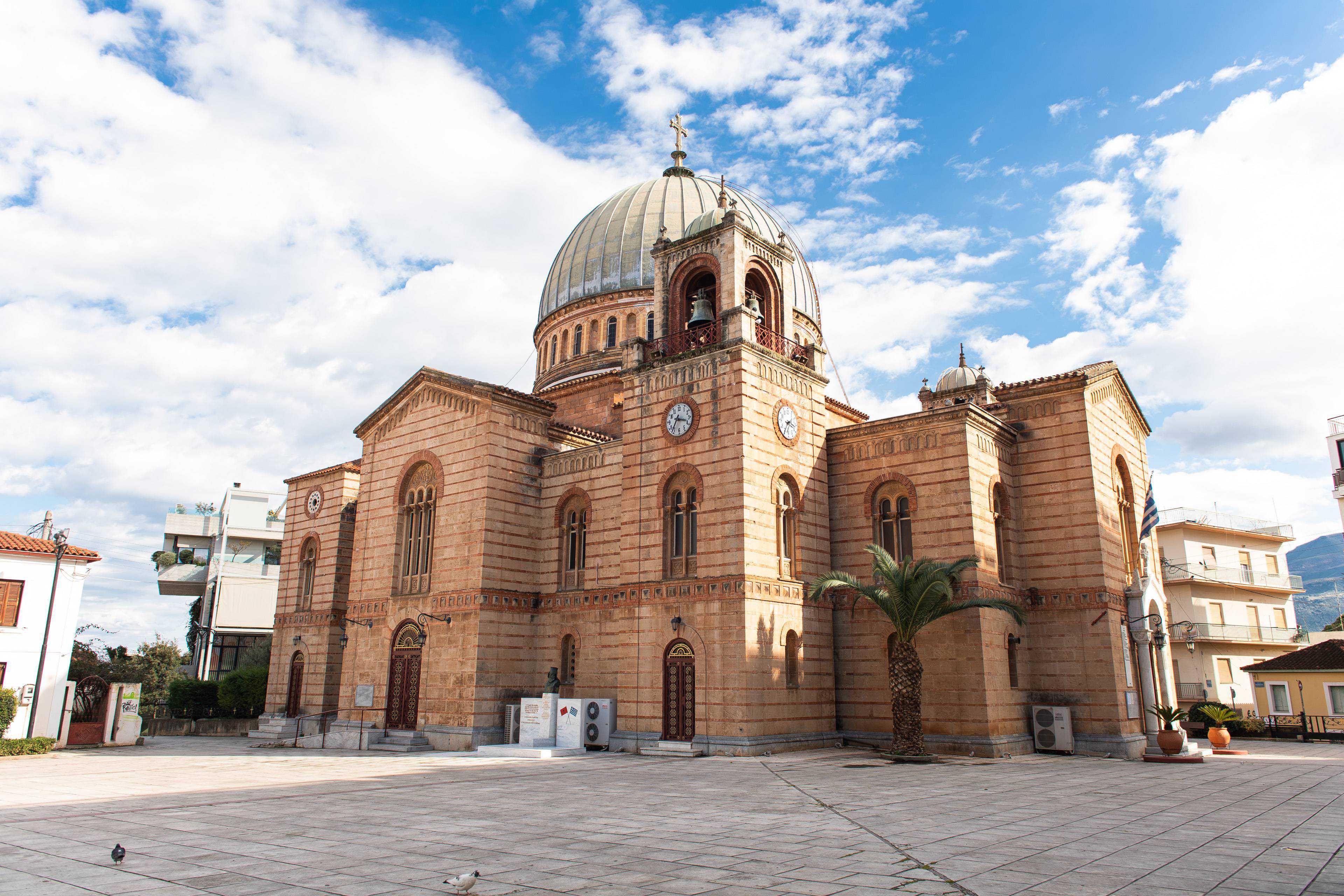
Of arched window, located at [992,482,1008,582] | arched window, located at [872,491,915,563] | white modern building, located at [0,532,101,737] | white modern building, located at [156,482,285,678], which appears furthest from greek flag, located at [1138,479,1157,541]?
white modern building, located at [156,482,285,678]

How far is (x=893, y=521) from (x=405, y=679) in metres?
16.0

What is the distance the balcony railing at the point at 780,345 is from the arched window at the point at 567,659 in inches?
415

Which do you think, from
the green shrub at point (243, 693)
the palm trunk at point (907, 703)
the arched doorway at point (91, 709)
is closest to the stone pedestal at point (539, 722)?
the palm trunk at point (907, 703)

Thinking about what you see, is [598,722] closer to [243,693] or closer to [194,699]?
[243,693]

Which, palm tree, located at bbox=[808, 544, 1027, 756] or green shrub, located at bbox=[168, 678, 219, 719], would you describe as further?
green shrub, located at bbox=[168, 678, 219, 719]

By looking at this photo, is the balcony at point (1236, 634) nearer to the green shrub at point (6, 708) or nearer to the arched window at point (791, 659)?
the arched window at point (791, 659)

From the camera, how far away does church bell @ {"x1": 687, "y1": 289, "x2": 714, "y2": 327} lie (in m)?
26.2

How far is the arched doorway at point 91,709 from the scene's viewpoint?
30.1m

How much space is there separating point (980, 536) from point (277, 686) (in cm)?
2767

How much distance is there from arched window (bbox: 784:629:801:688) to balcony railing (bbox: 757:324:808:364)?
25.7ft

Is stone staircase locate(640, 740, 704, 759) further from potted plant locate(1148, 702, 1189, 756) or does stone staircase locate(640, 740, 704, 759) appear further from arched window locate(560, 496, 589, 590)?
potted plant locate(1148, 702, 1189, 756)

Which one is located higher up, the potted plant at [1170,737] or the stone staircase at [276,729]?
the potted plant at [1170,737]

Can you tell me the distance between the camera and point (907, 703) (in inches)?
835

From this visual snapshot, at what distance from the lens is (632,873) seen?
8.94 meters
